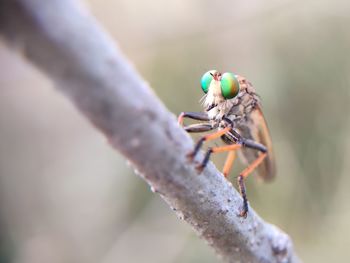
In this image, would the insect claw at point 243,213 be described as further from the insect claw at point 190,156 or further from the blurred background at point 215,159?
the blurred background at point 215,159

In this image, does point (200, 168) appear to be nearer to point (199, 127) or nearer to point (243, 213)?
point (243, 213)

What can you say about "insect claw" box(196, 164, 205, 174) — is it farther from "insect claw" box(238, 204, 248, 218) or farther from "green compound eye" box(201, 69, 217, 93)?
"green compound eye" box(201, 69, 217, 93)

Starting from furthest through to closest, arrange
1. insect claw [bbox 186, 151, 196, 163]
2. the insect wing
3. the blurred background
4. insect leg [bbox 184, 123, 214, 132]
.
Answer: the blurred background, the insect wing, insect leg [bbox 184, 123, 214, 132], insect claw [bbox 186, 151, 196, 163]

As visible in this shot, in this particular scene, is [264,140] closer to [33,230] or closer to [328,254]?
[328,254]

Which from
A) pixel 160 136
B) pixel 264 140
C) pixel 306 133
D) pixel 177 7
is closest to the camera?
pixel 160 136

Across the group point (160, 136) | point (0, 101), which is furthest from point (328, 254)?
point (0, 101)

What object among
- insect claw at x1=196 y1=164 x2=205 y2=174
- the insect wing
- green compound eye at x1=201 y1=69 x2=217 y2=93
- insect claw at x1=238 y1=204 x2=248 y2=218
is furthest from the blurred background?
insect claw at x1=196 y1=164 x2=205 y2=174

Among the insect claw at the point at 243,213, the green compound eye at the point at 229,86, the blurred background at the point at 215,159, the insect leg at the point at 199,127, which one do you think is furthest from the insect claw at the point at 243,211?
the blurred background at the point at 215,159
